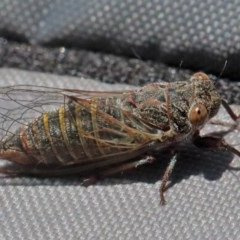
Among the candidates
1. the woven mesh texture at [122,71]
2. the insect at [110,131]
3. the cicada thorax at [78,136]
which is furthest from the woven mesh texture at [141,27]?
the cicada thorax at [78,136]

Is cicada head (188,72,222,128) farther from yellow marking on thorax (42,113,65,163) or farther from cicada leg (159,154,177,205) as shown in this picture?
yellow marking on thorax (42,113,65,163)

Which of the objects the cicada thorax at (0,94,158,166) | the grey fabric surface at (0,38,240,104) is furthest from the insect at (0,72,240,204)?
the grey fabric surface at (0,38,240,104)

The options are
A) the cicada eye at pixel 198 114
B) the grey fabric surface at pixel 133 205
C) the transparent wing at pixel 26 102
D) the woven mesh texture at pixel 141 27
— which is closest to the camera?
the grey fabric surface at pixel 133 205

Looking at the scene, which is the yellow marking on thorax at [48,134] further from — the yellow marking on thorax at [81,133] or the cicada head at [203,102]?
the cicada head at [203,102]

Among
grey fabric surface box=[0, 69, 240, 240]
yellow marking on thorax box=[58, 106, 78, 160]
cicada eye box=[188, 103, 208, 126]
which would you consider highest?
cicada eye box=[188, 103, 208, 126]

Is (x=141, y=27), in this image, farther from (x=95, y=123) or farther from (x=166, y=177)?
(x=166, y=177)

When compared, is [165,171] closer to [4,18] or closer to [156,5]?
[156,5]

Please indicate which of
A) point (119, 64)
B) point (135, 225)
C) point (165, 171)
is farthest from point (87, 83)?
point (135, 225)
